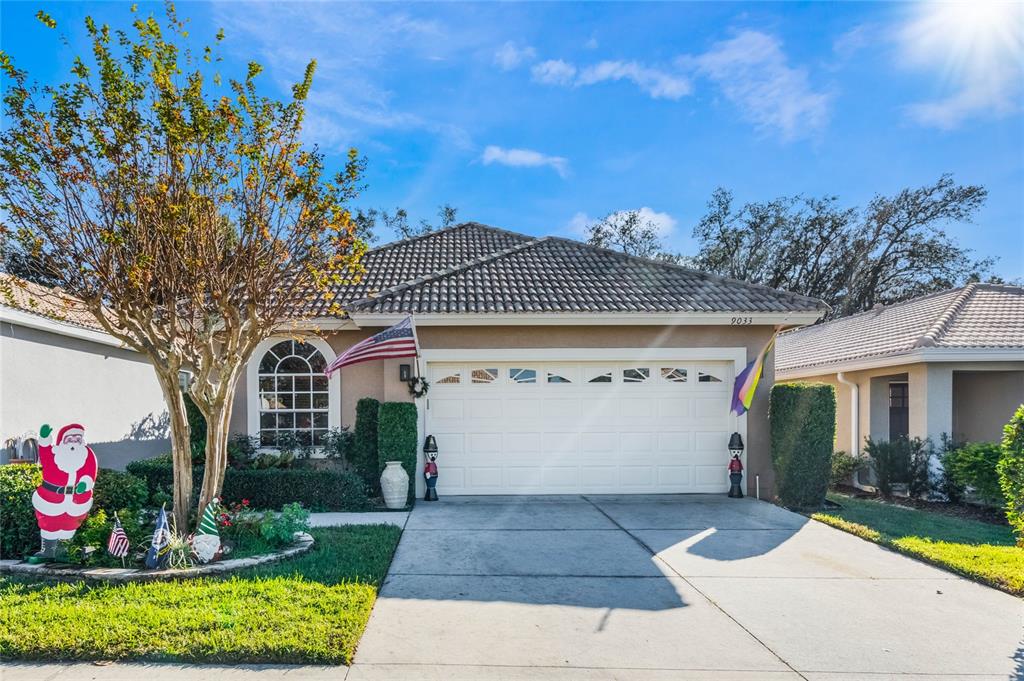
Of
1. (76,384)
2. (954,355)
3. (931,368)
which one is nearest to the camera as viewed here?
(954,355)

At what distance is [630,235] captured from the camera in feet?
107

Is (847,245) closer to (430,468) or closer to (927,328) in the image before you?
(927,328)

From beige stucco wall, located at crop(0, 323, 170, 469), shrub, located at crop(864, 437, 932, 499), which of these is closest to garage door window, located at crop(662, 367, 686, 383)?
shrub, located at crop(864, 437, 932, 499)

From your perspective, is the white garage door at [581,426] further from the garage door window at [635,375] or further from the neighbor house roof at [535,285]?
the neighbor house roof at [535,285]

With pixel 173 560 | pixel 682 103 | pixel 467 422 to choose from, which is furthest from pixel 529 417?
pixel 682 103

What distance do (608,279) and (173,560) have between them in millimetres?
8446

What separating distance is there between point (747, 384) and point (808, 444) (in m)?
1.47

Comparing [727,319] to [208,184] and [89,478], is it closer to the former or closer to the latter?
[208,184]

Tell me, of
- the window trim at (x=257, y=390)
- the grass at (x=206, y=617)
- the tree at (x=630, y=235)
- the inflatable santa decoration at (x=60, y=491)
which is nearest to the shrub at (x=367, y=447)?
the window trim at (x=257, y=390)

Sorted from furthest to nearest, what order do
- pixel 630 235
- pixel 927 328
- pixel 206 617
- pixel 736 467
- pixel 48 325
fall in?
pixel 630 235
pixel 927 328
pixel 48 325
pixel 736 467
pixel 206 617

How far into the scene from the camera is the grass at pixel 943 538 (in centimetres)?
601

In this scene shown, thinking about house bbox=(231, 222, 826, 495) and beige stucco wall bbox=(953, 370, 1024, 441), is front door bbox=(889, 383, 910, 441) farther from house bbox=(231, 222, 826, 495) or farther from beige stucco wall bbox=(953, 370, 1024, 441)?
house bbox=(231, 222, 826, 495)

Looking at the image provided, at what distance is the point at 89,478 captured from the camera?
6.03 metres

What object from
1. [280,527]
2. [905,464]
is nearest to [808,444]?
[905,464]
